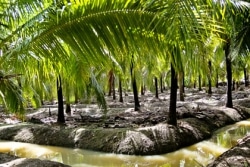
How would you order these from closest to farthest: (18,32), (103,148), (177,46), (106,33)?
(177,46) < (106,33) < (18,32) < (103,148)

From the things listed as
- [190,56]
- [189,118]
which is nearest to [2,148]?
[189,118]

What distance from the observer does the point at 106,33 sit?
3.62 metres

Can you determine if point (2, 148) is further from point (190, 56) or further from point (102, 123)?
point (190, 56)

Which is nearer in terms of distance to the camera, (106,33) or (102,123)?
(106,33)

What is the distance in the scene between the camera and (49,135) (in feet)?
45.0

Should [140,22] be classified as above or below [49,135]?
above

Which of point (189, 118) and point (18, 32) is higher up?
point (18, 32)

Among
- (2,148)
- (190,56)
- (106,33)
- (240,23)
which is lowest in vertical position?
(2,148)

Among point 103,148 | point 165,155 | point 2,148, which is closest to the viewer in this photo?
point 165,155

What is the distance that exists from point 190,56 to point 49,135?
11676mm

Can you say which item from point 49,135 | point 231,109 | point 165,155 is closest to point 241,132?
point 231,109

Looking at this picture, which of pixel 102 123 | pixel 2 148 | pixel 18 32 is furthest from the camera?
pixel 102 123

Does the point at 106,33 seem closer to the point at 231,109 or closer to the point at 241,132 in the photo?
the point at 241,132

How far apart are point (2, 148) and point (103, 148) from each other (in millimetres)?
4669
